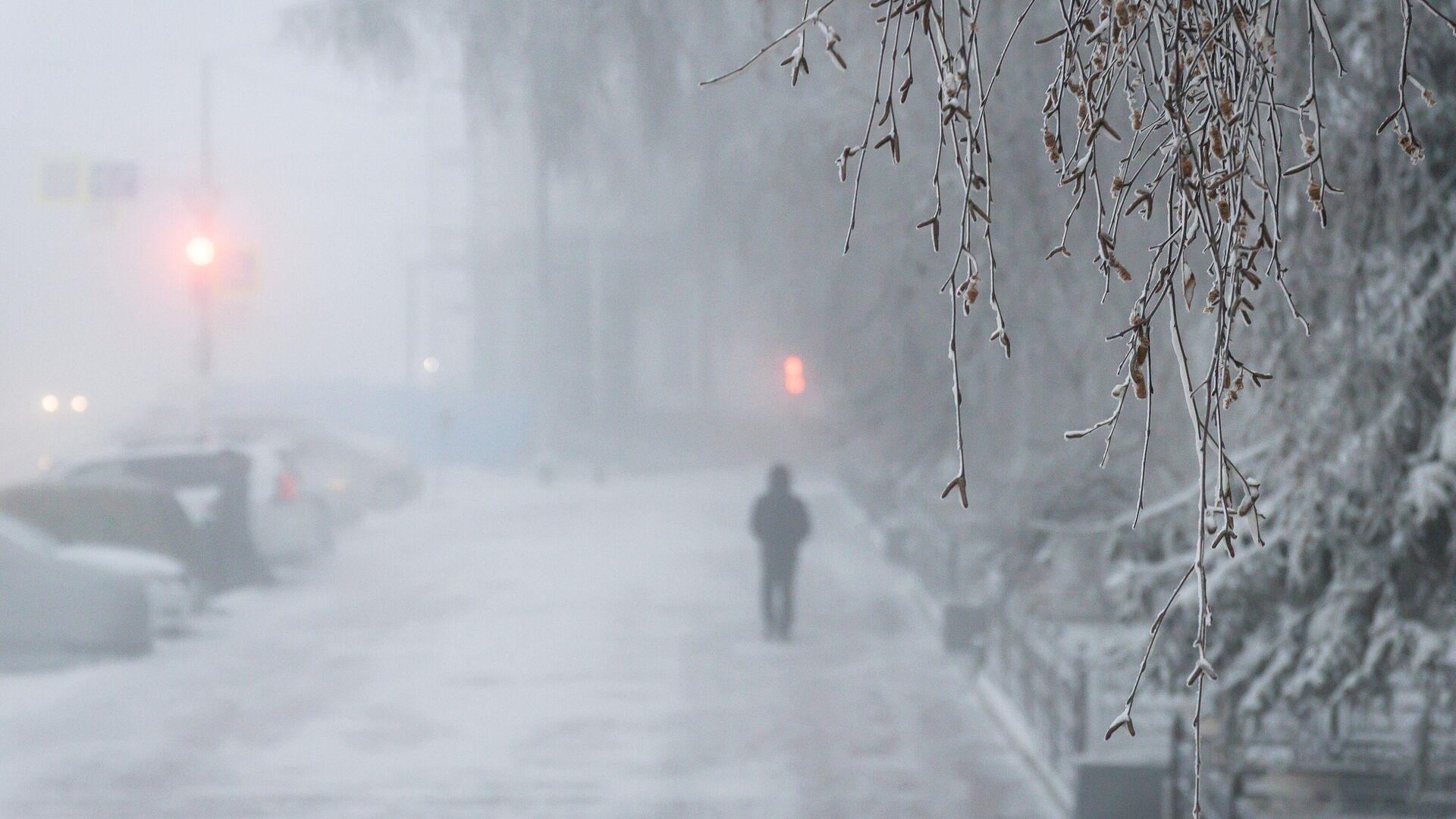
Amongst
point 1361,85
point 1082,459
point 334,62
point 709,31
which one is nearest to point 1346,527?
point 1361,85

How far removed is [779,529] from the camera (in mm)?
16016

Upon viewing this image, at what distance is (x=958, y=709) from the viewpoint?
12453mm

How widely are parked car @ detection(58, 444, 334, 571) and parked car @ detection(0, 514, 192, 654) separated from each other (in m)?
3.25

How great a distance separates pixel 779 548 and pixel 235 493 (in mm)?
6947

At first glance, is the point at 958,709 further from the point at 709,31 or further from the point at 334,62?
the point at 334,62

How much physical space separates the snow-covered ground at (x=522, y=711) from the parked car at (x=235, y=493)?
601 mm

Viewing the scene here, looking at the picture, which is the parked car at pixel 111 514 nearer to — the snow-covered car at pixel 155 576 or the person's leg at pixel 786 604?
the snow-covered car at pixel 155 576

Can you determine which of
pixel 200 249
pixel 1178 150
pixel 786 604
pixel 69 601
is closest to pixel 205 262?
→ pixel 200 249

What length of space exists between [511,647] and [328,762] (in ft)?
15.2

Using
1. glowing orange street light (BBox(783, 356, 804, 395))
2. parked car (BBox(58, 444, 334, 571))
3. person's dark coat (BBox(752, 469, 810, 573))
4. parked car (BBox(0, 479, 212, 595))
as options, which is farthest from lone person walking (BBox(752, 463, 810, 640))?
glowing orange street light (BBox(783, 356, 804, 395))

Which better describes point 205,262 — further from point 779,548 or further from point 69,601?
point 779,548

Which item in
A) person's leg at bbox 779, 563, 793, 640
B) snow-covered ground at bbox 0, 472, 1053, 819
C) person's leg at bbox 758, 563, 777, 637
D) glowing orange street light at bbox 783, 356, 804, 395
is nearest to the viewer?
snow-covered ground at bbox 0, 472, 1053, 819

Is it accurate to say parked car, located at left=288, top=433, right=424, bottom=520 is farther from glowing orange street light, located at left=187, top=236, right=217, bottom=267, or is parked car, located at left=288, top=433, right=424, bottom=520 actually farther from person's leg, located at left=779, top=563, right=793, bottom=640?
person's leg, located at left=779, top=563, right=793, bottom=640

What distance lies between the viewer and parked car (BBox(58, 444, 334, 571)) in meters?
19.8
